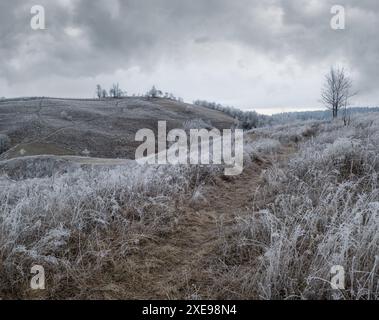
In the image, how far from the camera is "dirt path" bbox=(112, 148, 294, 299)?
3.58 m

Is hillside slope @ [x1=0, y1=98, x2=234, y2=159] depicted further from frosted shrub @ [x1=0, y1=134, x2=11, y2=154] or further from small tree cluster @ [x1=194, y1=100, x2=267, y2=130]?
small tree cluster @ [x1=194, y1=100, x2=267, y2=130]

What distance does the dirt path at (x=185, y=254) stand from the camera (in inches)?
141

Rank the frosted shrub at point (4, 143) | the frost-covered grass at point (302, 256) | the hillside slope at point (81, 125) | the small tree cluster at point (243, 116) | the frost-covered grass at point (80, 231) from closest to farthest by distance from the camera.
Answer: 1. the frost-covered grass at point (302, 256)
2. the frost-covered grass at point (80, 231)
3. the frosted shrub at point (4, 143)
4. the hillside slope at point (81, 125)
5. the small tree cluster at point (243, 116)

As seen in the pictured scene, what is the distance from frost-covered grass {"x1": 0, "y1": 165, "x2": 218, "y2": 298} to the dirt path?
0.60ft

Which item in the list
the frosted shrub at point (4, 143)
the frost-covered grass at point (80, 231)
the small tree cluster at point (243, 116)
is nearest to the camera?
the frost-covered grass at point (80, 231)

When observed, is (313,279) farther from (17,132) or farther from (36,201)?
(17,132)

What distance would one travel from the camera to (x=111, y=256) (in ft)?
13.4

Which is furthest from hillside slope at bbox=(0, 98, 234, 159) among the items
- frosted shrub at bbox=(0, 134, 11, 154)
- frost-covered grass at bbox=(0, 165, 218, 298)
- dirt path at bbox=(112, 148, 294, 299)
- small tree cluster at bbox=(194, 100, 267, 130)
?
dirt path at bbox=(112, 148, 294, 299)

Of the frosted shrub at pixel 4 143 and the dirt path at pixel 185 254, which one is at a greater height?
the frosted shrub at pixel 4 143

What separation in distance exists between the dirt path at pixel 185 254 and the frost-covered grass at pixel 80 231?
0.60ft

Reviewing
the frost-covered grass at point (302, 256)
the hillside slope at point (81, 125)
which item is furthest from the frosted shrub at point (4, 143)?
the frost-covered grass at point (302, 256)

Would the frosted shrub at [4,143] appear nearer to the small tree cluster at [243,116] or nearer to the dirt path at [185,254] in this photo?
the dirt path at [185,254]
